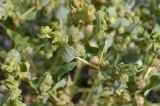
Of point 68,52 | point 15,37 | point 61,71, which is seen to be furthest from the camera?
point 15,37

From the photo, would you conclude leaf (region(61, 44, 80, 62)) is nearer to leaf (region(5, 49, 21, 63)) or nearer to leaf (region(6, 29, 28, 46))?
leaf (region(5, 49, 21, 63))

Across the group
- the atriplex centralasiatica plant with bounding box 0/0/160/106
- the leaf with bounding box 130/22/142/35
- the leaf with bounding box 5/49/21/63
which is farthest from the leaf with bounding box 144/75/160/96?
the leaf with bounding box 5/49/21/63

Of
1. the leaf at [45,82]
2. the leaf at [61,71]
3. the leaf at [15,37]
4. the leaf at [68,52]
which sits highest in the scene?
the leaf at [15,37]

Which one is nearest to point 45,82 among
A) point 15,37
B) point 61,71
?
point 61,71

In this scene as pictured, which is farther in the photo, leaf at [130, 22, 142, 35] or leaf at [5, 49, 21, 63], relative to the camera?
leaf at [130, 22, 142, 35]

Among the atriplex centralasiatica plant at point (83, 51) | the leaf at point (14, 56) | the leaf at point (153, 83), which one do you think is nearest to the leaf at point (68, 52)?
the atriplex centralasiatica plant at point (83, 51)

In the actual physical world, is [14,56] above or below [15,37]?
below

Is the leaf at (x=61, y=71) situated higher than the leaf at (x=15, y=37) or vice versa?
the leaf at (x=15, y=37)

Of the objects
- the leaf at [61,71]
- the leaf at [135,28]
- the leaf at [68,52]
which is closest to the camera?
the leaf at [68,52]

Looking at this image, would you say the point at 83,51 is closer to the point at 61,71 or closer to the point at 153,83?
the point at 61,71

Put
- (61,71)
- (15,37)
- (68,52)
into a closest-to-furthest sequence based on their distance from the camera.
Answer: (68,52), (61,71), (15,37)

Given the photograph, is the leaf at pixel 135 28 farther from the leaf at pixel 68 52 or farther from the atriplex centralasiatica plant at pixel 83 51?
the leaf at pixel 68 52

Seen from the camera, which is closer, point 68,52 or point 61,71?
point 68,52
